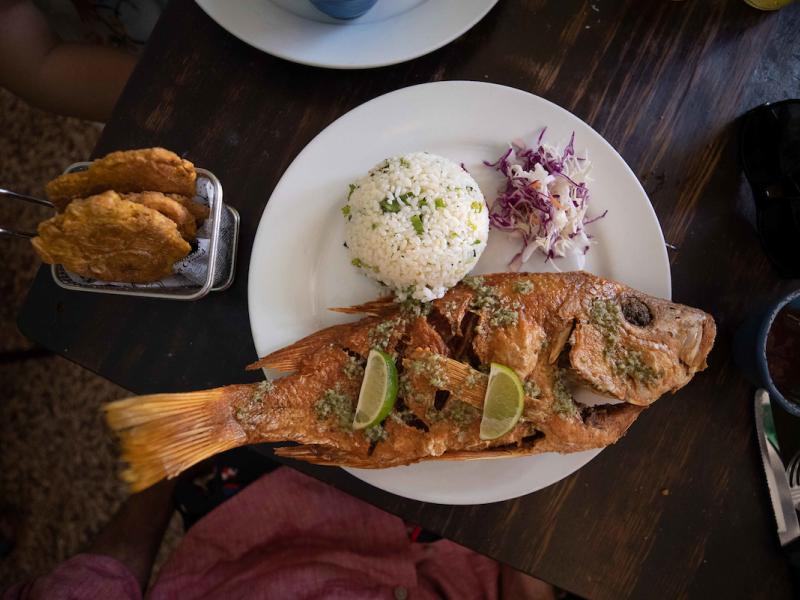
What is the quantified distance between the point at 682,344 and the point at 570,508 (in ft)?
1.87

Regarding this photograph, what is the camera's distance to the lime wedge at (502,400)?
125 cm

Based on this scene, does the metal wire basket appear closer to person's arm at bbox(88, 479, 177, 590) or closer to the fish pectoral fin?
the fish pectoral fin

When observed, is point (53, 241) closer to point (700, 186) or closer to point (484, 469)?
point (484, 469)

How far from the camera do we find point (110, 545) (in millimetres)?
2225

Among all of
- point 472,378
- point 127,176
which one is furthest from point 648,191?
point 127,176

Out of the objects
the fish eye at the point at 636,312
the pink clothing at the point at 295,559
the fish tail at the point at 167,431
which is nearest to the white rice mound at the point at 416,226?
the fish eye at the point at 636,312

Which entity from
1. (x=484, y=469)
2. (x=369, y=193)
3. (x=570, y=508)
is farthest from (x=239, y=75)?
(x=570, y=508)

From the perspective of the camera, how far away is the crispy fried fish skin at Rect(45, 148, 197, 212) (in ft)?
3.97

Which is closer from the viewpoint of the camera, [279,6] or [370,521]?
[279,6]

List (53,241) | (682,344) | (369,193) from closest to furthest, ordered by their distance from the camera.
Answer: (53,241), (682,344), (369,193)

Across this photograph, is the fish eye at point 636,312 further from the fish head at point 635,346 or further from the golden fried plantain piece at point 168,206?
the golden fried plantain piece at point 168,206

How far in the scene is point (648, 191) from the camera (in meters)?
1.64

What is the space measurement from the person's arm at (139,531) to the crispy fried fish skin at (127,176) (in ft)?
4.50

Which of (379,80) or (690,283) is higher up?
(379,80)
